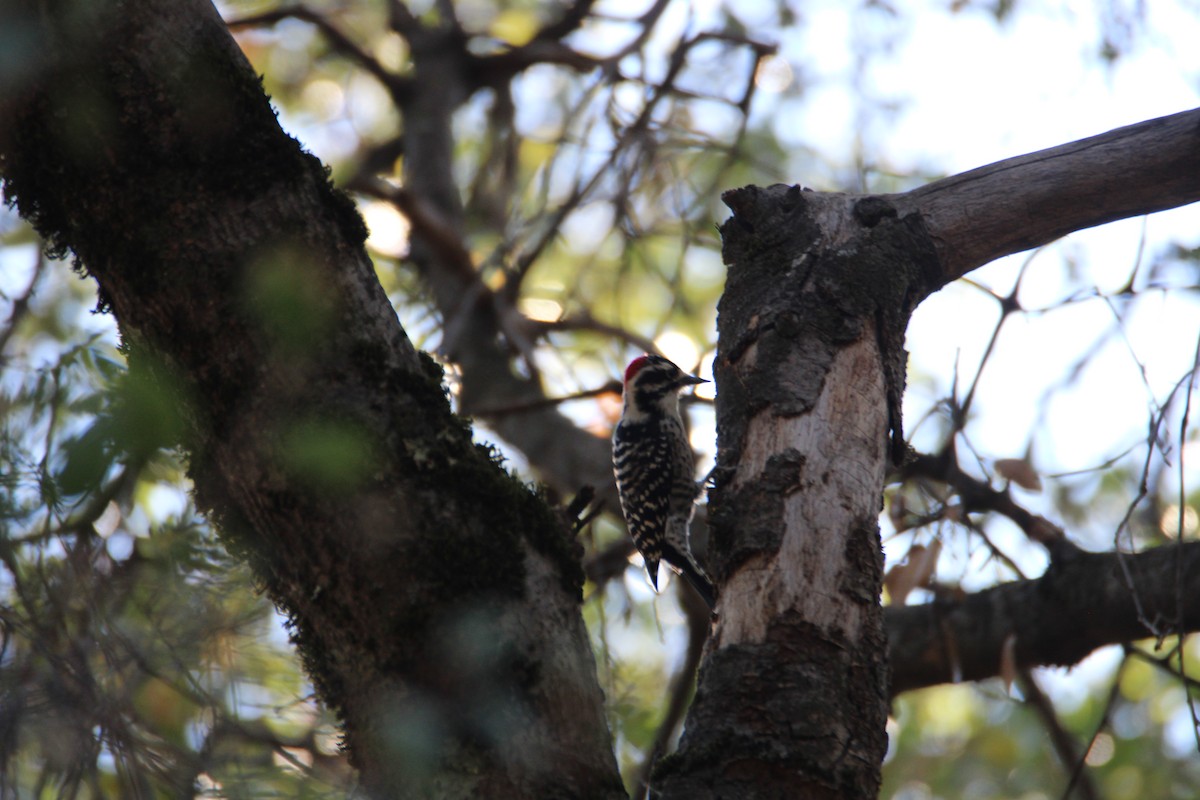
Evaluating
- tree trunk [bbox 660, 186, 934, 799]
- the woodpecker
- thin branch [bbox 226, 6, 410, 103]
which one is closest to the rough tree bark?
tree trunk [bbox 660, 186, 934, 799]

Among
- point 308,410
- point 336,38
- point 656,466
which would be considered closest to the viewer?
point 308,410

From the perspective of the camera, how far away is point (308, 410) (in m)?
2.16

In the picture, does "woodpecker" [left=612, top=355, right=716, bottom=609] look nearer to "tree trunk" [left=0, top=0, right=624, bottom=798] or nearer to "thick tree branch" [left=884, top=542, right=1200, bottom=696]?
"thick tree branch" [left=884, top=542, right=1200, bottom=696]

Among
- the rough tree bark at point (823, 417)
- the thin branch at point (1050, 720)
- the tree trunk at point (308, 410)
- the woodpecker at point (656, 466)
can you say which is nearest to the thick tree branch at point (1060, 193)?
the rough tree bark at point (823, 417)

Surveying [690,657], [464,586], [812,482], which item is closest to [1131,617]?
[690,657]

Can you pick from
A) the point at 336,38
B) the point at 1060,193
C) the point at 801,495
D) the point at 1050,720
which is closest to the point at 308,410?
the point at 801,495

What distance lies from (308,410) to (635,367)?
369 cm

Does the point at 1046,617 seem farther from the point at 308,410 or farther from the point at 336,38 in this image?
the point at 336,38

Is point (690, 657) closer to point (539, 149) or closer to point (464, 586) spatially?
point (464, 586)

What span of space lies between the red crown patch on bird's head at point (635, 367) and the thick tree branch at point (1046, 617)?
6.41 ft

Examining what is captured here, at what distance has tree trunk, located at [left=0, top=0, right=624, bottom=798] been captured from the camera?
2062 millimetres

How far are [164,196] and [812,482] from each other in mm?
1483

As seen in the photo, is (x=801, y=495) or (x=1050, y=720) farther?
(x=1050, y=720)

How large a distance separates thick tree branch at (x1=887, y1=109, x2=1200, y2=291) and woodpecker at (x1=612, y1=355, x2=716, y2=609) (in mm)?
2500
